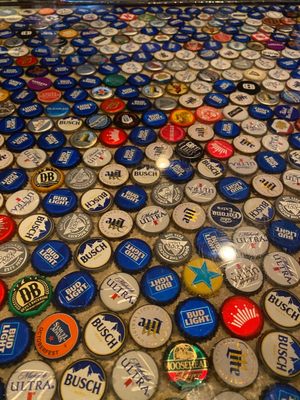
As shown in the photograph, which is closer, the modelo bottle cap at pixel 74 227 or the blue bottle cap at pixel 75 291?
the blue bottle cap at pixel 75 291

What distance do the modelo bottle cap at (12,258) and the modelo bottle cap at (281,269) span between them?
3.95 ft

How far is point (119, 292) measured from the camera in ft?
5.05

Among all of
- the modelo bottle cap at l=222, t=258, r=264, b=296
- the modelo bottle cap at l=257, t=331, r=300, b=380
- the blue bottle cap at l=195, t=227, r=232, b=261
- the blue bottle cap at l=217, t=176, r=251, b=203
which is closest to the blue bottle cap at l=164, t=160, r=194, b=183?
the blue bottle cap at l=217, t=176, r=251, b=203

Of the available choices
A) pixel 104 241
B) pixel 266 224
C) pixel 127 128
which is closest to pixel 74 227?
pixel 104 241

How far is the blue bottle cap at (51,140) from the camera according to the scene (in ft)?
7.25

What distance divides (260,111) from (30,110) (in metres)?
1.72

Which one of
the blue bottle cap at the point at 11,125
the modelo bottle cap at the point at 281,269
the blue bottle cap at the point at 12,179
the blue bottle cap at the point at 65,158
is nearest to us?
the modelo bottle cap at the point at 281,269

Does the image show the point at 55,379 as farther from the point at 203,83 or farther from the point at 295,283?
the point at 203,83

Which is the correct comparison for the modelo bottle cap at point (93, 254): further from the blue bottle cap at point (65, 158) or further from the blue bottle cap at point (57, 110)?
the blue bottle cap at point (57, 110)

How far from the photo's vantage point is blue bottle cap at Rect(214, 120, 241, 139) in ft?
7.63

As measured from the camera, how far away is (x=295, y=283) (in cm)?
160

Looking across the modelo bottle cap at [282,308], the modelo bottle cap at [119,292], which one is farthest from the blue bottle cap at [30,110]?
the modelo bottle cap at [282,308]

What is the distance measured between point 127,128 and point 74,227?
910 mm

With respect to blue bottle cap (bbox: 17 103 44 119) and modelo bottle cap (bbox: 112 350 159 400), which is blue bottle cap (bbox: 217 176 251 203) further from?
blue bottle cap (bbox: 17 103 44 119)
